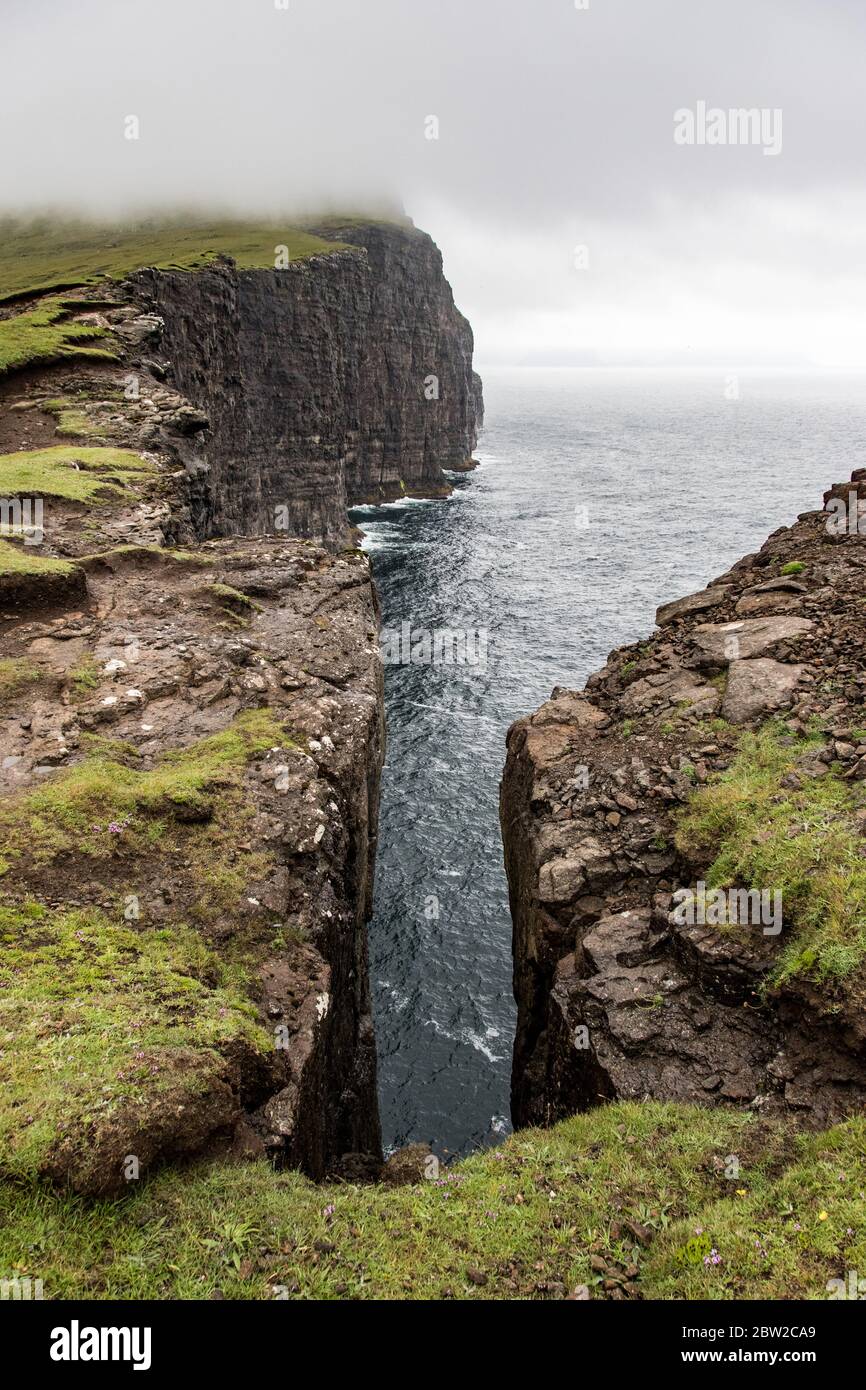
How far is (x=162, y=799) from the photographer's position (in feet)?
50.9

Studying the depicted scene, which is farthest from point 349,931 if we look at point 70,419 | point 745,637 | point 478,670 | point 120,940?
point 478,670

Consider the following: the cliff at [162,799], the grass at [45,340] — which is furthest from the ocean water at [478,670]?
the grass at [45,340]

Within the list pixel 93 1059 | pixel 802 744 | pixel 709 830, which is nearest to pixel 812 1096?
pixel 709 830

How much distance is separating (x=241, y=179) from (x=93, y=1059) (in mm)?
200819

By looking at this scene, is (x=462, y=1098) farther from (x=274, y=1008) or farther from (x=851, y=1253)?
(x=851, y=1253)

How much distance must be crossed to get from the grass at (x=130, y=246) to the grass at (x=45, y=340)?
26.6 meters

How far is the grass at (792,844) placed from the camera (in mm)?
12062

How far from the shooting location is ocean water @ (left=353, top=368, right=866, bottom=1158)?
94.4 ft

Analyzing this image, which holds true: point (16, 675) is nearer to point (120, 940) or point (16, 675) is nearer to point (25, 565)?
point (25, 565)

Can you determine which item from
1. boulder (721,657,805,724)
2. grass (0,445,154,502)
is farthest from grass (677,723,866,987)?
grass (0,445,154,502)

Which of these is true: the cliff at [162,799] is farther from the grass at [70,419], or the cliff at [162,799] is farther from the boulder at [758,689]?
the boulder at [758,689]

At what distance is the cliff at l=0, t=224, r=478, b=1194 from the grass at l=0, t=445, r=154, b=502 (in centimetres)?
13

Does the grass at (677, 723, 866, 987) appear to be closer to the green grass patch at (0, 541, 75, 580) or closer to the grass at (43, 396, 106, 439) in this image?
the green grass patch at (0, 541, 75, 580)

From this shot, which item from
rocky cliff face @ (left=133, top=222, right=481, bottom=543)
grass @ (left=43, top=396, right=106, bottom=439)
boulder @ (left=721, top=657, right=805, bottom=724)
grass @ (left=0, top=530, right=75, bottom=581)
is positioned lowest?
boulder @ (left=721, top=657, right=805, bottom=724)
